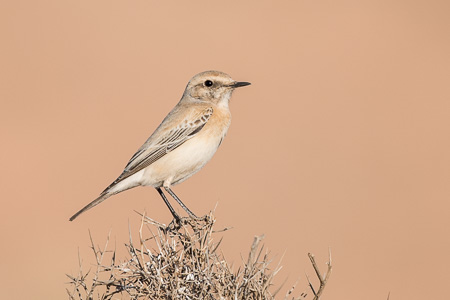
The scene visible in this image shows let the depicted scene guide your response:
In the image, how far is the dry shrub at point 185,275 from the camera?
3164 millimetres

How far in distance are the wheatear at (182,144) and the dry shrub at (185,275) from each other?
8.83 ft

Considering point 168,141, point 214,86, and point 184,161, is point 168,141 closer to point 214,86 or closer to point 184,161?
point 184,161

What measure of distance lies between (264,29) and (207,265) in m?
23.6

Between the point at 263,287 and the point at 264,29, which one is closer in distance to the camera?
the point at 263,287

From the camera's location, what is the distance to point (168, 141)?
6.68m

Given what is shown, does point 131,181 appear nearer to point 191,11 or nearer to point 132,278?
Result: point 132,278

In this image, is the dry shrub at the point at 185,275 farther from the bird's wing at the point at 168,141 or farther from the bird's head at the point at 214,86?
the bird's head at the point at 214,86

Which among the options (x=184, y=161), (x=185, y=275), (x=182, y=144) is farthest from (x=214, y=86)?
(x=185, y=275)

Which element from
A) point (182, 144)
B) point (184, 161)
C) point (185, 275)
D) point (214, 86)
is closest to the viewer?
point (185, 275)

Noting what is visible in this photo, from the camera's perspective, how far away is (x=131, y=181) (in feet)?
21.1

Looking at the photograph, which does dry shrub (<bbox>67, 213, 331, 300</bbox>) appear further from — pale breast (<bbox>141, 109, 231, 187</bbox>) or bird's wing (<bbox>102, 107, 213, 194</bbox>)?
bird's wing (<bbox>102, 107, 213, 194</bbox>)

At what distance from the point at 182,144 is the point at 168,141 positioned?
148 mm

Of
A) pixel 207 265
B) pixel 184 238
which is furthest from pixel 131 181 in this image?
pixel 207 265

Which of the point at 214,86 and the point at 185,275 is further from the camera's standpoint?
the point at 214,86
